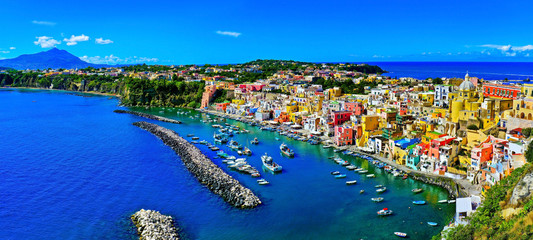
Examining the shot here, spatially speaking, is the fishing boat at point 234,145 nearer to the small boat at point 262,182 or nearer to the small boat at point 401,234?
the small boat at point 262,182

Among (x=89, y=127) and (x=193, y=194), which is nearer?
(x=193, y=194)

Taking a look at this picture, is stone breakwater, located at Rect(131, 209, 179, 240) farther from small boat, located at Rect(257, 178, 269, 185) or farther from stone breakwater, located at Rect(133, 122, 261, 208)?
small boat, located at Rect(257, 178, 269, 185)

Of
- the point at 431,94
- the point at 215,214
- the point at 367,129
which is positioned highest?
the point at 431,94

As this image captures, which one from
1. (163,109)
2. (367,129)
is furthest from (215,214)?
(163,109)

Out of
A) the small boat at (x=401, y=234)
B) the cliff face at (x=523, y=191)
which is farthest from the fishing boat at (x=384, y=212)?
the cliff face at (x=523, y=191)

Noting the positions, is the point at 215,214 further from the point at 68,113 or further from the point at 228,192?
the point at 68,113

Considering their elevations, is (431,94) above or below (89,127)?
above
